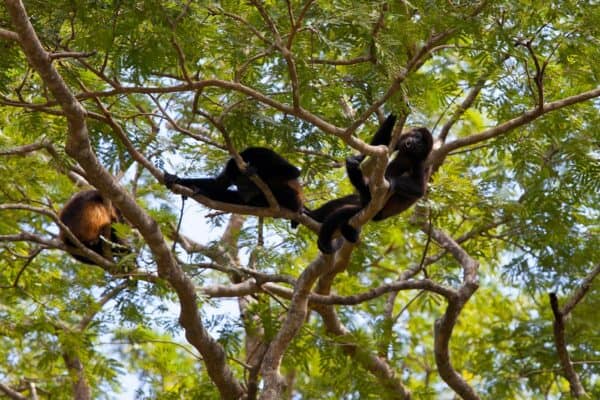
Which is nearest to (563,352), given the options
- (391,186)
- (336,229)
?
(391,186)

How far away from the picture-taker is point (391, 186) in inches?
285

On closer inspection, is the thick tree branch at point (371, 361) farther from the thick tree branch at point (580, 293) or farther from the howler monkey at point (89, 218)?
the howler monkey at point (89, 218)

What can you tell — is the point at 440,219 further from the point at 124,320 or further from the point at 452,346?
the point at 452,346

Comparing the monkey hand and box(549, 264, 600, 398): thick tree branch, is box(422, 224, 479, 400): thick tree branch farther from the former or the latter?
the monkey hand

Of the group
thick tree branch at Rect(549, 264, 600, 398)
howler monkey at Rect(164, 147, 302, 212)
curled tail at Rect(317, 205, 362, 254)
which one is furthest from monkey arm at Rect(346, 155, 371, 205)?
thick tree branch at Rect(549, 264, 600, 398)

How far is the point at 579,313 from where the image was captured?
9.59 m

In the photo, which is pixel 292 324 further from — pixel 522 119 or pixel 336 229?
pixel 522 119

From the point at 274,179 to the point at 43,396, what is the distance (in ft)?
18.3

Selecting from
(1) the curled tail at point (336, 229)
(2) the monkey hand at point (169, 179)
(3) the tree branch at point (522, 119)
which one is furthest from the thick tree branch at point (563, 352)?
(2) the monkey hand at point (169, 179)

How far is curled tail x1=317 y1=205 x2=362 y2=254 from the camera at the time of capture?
6828mm

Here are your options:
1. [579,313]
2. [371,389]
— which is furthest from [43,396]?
[579,313]

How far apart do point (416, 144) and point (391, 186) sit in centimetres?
85

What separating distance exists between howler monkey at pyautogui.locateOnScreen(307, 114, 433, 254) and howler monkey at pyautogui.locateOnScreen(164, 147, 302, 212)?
401mm

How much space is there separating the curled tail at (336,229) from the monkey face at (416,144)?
1.20m
